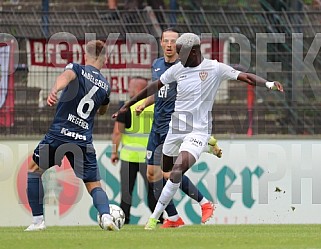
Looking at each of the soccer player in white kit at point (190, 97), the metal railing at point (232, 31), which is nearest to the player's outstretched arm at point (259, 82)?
the soccer player in white kit at point (190, 97)

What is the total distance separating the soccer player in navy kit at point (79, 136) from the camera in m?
11.0

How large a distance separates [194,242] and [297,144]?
574cm

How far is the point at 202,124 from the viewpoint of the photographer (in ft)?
37.8

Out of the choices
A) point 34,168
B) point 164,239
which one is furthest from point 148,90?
point 164,239

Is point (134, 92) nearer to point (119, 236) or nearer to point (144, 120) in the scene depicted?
point (144, 120)

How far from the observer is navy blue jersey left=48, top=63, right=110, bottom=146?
36.0ft

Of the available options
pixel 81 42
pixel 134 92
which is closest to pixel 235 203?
pixel 134 92

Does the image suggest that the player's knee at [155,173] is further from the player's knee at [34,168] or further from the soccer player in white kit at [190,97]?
the player's knee at [34,168]

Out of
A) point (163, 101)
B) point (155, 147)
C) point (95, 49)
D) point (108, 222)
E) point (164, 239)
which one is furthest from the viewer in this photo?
point (155, 147)

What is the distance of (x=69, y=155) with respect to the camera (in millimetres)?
11234

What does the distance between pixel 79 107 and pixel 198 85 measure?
1.41 meters

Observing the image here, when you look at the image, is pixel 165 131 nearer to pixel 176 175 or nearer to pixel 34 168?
pixel 176 175

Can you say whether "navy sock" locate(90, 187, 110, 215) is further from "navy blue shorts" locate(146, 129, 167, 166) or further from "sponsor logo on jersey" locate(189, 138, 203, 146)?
"navy blue shorts" locate(146, 129, 167, 166)

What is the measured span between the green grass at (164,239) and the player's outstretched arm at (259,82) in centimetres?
158
